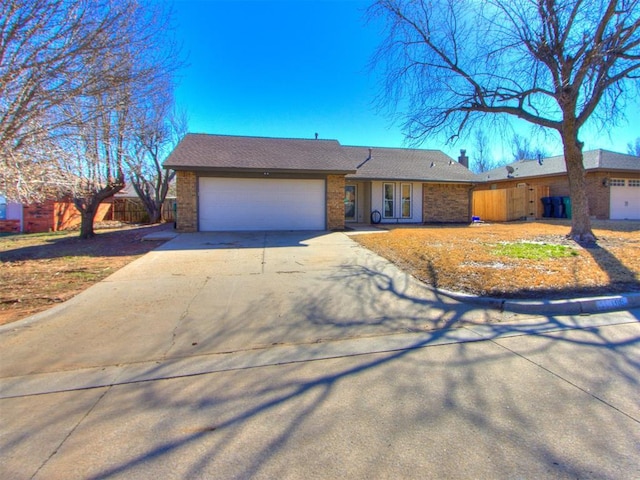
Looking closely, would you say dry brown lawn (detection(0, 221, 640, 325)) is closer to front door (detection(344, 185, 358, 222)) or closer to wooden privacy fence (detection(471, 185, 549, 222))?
front door (detection(344, 185, 358, 222))

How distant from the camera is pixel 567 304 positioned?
5.29 m

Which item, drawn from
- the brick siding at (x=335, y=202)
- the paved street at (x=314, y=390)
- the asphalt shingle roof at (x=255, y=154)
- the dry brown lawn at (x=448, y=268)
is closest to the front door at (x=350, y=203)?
the asphalt shingle roof at (x=255, y=154)

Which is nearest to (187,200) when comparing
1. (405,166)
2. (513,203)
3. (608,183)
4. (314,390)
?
(314,390)

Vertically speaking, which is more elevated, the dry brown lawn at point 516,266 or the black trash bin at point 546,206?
the black trash bin at point 546,206

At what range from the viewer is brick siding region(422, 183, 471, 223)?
19.9 metres

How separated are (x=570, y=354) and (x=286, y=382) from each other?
3.12 metres

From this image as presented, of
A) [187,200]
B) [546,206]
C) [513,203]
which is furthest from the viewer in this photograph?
[546,206]

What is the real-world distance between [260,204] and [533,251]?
10.0 metres

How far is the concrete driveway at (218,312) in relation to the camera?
411 cm

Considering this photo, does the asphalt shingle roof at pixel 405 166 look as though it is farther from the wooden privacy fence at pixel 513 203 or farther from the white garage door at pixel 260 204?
the white garage door at pixel 260 204

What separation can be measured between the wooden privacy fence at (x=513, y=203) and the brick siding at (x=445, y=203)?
2142 millimetres

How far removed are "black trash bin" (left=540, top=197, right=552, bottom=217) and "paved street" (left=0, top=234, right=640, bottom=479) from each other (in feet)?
67.9

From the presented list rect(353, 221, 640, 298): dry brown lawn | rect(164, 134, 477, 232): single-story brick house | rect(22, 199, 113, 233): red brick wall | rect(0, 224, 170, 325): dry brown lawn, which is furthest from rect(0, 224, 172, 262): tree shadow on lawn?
rect(22, 199, 113, 233): red brick wall

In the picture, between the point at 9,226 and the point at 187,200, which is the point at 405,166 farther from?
the point at 9,226
